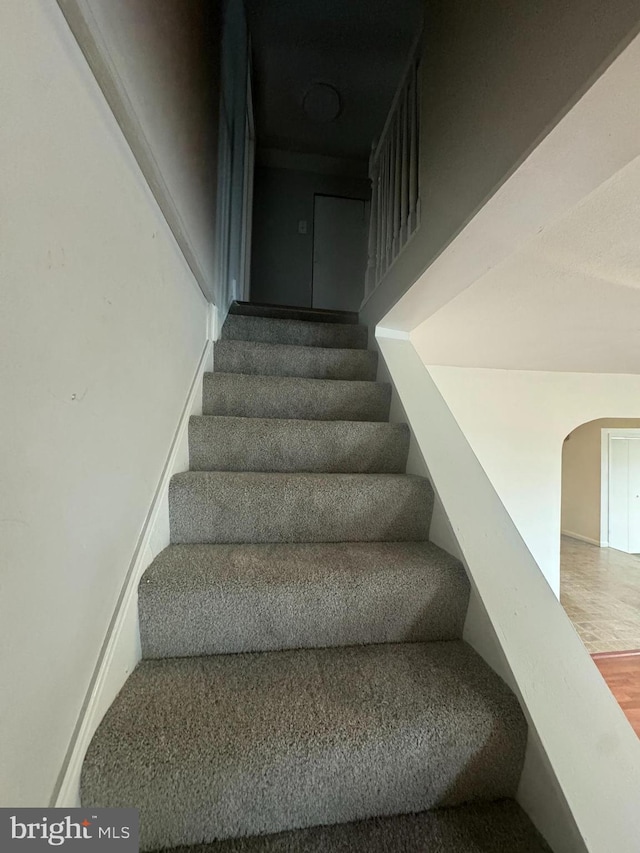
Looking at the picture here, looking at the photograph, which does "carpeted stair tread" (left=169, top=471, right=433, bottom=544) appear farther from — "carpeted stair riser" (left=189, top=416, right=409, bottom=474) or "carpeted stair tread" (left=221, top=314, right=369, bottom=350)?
"carpeted stair tread" (left=221, top=314, right=369, bottom=350)

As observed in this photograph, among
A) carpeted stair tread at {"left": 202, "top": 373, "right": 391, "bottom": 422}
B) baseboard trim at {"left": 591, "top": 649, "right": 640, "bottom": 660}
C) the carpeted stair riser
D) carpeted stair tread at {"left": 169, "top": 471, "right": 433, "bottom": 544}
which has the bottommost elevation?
baseboard trim at {"left": 591, "top": 649, "right": 640, "bottom": 660}

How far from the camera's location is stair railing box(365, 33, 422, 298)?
161 cm

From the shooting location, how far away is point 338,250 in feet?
13.1

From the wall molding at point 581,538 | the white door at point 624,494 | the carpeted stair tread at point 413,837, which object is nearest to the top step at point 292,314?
the carpeted stair tread at point 413,837

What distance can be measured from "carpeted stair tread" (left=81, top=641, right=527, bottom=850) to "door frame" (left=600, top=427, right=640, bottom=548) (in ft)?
20.9

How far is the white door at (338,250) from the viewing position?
394 cm

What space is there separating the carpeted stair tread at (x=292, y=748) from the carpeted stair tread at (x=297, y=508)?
1.26ft

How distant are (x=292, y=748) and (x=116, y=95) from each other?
3.99ft

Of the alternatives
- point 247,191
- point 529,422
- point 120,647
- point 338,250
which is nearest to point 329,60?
point 247,191

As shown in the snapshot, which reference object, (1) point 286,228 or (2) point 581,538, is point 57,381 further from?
(2) point 581,538

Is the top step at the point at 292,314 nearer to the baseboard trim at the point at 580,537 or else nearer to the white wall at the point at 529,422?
the white wall at the point at 529,422

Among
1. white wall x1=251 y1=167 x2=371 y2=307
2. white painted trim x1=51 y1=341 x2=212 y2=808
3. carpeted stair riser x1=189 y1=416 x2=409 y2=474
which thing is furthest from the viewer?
white wall x1=251 y1=167 x2=371 y2=307

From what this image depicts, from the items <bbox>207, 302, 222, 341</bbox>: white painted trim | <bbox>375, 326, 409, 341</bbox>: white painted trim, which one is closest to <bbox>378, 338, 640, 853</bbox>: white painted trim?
<bbox>375, 326, 409, 341</bbox>: white painted trim

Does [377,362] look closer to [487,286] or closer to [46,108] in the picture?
[487,286]
